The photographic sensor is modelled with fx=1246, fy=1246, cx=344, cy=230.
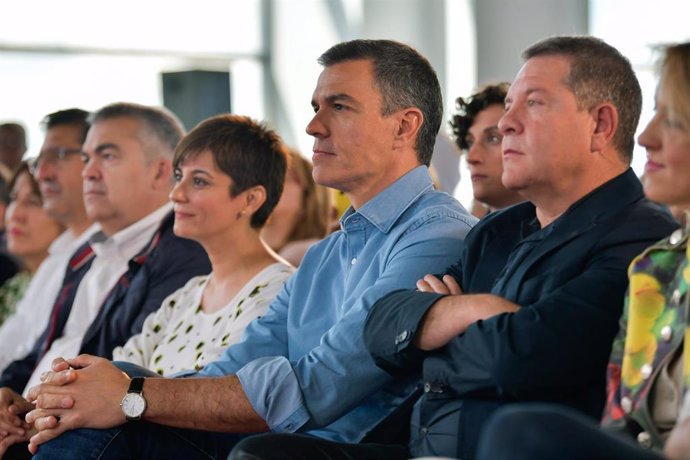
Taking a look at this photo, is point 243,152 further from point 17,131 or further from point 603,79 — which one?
point 17,131

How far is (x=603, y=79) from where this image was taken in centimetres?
234

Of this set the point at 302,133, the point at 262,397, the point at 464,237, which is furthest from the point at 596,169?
the point at 302,133

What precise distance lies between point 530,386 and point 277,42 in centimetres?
800

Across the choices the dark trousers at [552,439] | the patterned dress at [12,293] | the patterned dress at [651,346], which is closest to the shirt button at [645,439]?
the patterned dress at [651,346]

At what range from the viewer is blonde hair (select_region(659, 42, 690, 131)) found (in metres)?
1.92

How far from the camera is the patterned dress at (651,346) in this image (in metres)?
1.85

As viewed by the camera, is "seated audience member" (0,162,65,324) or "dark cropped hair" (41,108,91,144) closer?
"dark cropped hair" (41,108,91,144)

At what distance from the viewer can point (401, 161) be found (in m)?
2.87

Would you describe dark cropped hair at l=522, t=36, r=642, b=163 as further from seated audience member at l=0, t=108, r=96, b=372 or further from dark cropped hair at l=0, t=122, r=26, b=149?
dark cropped hair at l=0, t=122, r=26, b=149

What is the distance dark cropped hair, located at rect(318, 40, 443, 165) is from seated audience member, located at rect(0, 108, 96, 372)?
1865mm

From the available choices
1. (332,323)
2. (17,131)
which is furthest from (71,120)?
(17,131)

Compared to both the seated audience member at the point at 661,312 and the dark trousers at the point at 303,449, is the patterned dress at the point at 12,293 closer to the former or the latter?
the dark trousers at the point at 303,449

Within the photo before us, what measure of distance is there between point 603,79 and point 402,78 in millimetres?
670

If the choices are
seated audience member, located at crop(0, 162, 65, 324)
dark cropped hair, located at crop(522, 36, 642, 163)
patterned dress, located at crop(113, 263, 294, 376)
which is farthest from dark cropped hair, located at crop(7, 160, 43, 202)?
dark cropped hair, located at crop(522, 36, 642, 163)
